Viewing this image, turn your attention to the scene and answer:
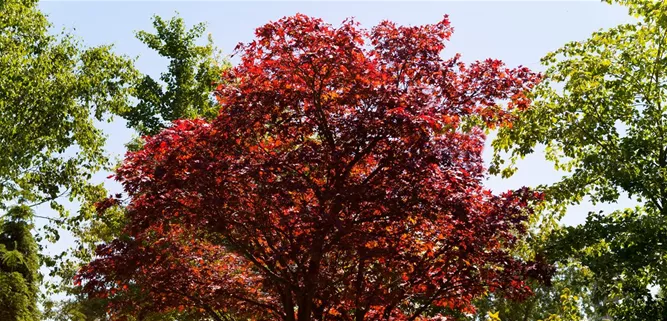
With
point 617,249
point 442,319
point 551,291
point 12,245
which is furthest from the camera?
point 551,291

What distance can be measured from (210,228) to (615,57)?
949 centimetres

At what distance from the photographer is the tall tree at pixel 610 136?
40.6 ft

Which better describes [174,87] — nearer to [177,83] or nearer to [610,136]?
[177,83]

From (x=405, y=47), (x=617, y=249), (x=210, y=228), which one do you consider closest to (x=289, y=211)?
(x=210, y=228)

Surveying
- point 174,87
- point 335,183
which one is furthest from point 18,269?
point 335,183

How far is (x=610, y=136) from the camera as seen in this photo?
13461 millimetres

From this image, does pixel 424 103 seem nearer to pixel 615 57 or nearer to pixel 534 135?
pixel 534 135

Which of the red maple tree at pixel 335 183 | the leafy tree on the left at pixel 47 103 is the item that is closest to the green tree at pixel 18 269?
the leafy tree on the left at pixel 47 103

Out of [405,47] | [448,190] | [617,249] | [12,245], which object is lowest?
[448,190]

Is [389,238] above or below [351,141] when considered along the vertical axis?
below

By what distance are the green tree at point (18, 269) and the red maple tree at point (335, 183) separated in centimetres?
1023

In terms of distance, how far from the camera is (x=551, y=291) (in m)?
35.9

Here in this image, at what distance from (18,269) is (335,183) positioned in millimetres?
17054

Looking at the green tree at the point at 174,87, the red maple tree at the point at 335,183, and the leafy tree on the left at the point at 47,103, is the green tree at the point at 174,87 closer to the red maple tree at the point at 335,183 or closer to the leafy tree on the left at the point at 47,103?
the leafy tree on the left at the point at 47,103
